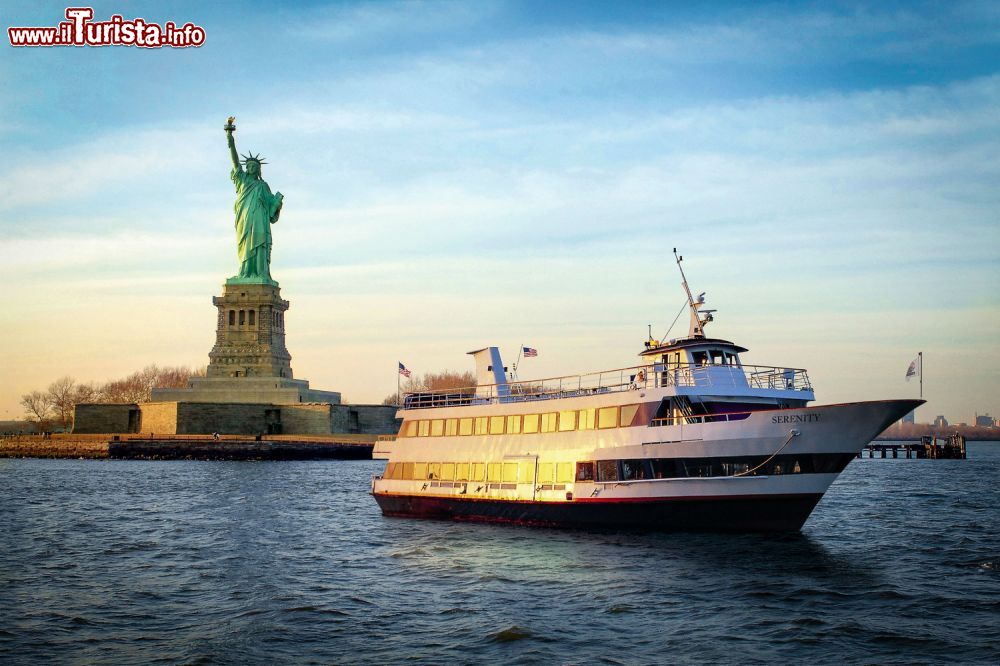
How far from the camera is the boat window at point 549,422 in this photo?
1319 inches

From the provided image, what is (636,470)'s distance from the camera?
3059 cm

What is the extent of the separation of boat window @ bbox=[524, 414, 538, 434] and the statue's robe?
3152 inches

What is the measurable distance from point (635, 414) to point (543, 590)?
31.3 ft

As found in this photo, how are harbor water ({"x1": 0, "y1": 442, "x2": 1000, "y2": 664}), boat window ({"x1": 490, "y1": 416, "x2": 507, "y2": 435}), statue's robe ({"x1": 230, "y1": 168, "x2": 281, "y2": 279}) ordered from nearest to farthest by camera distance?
harbor water ({"x1": 0, "y1": 442, "x2": 1000, "y2": 664}), boat window ({"x1": 490, "y1": 416, "x2": 507, "y2": 435}), statue's robe ({"x1": 230, "y1": 168, "x2": 281, "y2": 279})

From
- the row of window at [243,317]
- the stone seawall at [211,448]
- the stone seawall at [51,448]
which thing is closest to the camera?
the stone seawall at [211,448]

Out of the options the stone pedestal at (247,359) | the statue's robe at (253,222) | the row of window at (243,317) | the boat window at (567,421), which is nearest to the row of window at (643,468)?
the boat window at (567,421)

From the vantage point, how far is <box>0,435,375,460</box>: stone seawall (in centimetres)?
9219

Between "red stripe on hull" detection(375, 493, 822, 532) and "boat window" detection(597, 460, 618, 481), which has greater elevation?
"boat window" detection(597, 460, 618, 481)

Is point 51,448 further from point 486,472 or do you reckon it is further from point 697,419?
point 697,419

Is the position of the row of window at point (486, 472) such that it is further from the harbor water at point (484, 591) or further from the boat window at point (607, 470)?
the harbor water at point (484, 591)

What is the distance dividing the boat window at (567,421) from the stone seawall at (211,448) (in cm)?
6411

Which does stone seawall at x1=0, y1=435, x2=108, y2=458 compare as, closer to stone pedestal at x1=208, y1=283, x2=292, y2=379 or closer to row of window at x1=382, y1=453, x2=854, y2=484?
stone pedestal at x1=208, y1=283, x2=292, y2=379

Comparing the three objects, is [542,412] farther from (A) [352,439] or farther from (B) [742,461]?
(A) [352,439]

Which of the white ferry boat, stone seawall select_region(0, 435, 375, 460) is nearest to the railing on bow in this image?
the white ferry boat
